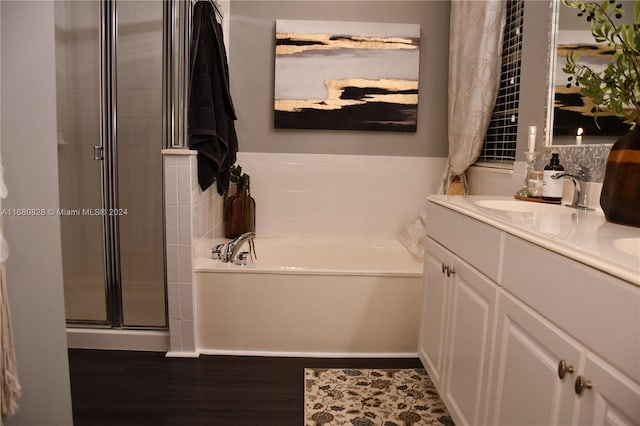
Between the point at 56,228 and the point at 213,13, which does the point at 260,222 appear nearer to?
the point at 213,13

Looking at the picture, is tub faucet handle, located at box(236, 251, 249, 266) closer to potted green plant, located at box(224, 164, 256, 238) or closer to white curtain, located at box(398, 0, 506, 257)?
potted green plant, located at box(224, 164, 256, 238)

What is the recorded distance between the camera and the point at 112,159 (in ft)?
8.23

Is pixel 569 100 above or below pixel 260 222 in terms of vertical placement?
above

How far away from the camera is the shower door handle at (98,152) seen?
249cm

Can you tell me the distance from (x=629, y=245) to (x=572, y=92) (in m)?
1.00

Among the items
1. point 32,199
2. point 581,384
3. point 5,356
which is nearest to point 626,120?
point 581,384

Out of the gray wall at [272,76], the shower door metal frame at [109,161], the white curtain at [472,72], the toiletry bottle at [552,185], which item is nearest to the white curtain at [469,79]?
the white curtain at [472,72]

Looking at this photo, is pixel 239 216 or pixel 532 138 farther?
pixel 239 216

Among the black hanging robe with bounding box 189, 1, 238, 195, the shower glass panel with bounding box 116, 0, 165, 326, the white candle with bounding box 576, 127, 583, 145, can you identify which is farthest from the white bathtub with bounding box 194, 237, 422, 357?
the white candle with bounding box 576, 127, 583, 145

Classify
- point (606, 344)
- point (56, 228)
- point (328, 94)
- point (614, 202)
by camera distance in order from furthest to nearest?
point (328, 94)
point (614, 202)
point (56, 228)
point (606, 344)

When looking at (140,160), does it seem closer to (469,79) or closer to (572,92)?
(469,79)

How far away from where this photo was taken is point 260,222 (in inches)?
126

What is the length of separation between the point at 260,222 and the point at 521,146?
175 centimetres

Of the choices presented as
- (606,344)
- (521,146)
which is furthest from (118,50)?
(606,344)
